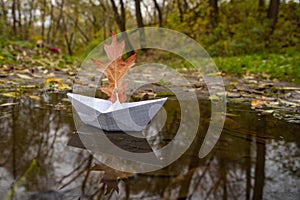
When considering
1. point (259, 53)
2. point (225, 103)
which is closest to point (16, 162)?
point (225, 103)

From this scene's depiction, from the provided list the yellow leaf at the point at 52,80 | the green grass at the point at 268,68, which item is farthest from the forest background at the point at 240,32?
the yellow leaf at the point at 52,80

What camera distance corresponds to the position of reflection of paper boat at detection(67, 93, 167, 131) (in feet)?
3.99

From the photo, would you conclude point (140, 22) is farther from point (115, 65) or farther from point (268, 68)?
point (115, 65)

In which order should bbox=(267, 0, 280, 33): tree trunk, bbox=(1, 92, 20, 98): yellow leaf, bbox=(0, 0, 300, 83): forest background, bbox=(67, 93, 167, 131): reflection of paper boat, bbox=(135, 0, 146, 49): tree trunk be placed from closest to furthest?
1. bbox=(67, 93, 167, 131): reflection of paper boat
2. bbox=(1, 92, 20, 98): yellow leaf
3. bbox=(0, 0, 300, 83): forest background
4. bbox=(267, 0, 280, 33): tree trunk
5. bbox=(135, 0, 146, 49): tree trunk

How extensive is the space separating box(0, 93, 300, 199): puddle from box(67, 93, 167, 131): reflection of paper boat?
2.6 inches

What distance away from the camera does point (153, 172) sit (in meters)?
0.97

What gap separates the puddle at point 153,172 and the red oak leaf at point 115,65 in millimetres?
201

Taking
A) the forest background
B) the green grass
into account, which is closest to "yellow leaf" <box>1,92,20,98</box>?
the forest background

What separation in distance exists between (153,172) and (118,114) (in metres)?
0.34

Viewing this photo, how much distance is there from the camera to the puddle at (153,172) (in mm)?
848

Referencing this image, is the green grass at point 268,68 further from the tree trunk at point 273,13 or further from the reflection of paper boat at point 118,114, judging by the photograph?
the reflection of paper boat at point 118,114

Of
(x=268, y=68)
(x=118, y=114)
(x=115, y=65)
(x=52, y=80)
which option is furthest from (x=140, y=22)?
(x=118, y=114)

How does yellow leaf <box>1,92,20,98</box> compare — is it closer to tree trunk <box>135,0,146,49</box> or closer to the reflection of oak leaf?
the reflection of oak leaf

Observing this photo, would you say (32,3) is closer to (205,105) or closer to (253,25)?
(253,25)
